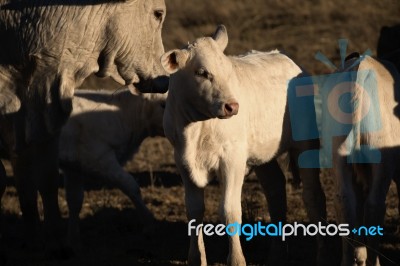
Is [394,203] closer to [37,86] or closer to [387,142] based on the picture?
[387,142]

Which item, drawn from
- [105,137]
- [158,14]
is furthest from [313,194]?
[105,137]

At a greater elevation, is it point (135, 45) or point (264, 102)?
point (135, 45)

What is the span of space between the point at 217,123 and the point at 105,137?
360cm

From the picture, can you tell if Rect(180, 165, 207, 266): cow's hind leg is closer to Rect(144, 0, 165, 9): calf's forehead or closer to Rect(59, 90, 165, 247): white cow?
Rect(144, 0, 165, 9): calf's forehead

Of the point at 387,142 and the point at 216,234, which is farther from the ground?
the point at 387,142

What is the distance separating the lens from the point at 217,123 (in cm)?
831

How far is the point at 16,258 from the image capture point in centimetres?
964

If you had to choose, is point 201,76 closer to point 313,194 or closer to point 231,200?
point 231,200

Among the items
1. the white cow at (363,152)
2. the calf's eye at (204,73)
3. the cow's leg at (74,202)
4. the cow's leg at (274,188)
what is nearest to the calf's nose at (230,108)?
the calf's eye at (204,73)

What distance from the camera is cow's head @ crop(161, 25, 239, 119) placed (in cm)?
803

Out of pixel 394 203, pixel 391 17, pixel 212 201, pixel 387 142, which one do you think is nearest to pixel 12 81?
pixel 387 142

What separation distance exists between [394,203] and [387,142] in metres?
4.14

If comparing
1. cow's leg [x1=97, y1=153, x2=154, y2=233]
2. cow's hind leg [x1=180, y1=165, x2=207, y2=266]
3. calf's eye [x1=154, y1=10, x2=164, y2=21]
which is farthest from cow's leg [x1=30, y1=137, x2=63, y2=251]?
cow's leg [x1=97, y1=153, x2=154, y2=233]

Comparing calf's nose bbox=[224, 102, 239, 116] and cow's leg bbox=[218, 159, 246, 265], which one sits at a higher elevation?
calf's nose bbox=[224, 102, 239, 116]
